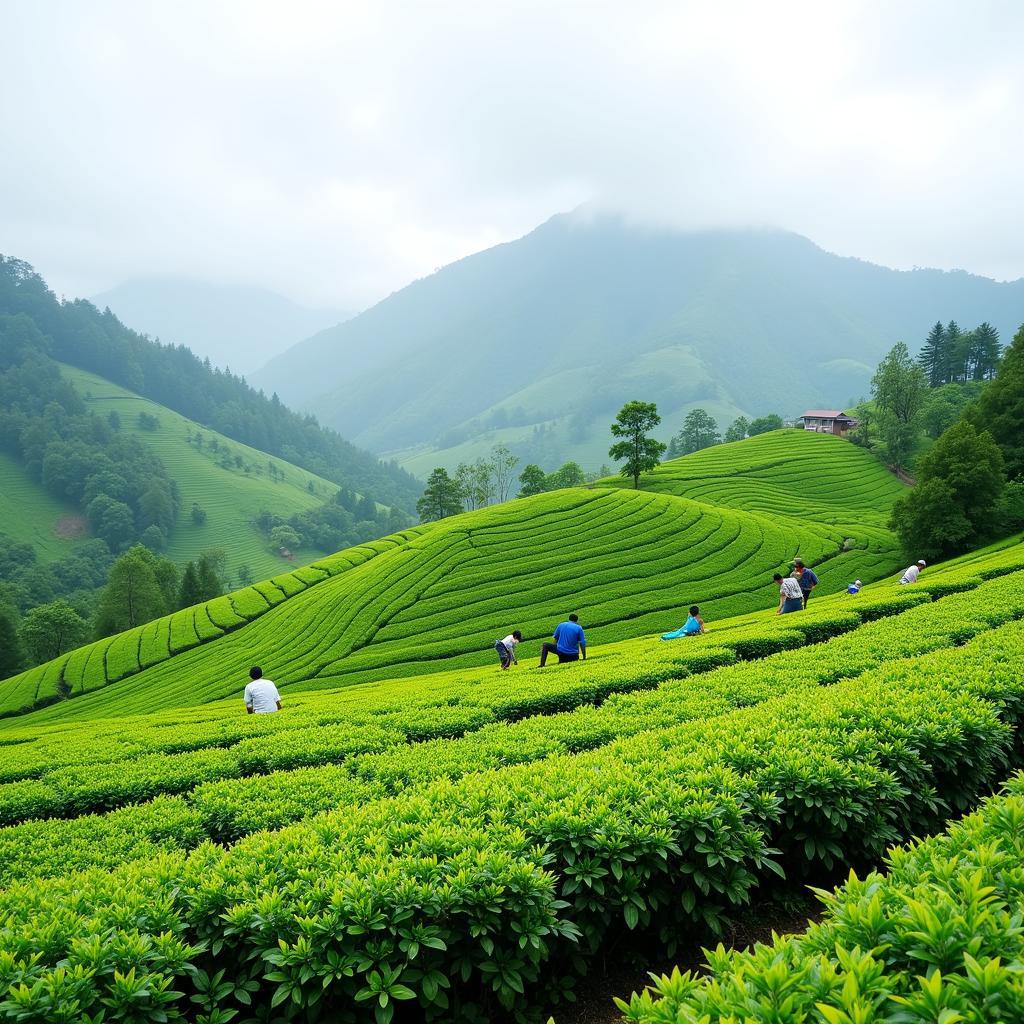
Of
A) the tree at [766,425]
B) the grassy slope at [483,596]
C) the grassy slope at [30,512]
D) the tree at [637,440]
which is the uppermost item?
the grassy slope at [30,512]

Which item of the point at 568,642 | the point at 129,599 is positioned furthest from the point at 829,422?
the point at 129,599

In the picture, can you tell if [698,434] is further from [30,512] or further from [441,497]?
[30,512]

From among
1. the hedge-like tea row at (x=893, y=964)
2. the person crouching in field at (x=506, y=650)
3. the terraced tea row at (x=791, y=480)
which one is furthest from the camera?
the terraced tea row at (x=791, y=480)

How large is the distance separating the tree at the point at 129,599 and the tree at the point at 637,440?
57.2 m

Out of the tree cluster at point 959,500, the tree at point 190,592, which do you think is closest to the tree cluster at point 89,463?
the tree at point 190,592

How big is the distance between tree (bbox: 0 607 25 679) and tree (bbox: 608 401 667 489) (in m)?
67.0

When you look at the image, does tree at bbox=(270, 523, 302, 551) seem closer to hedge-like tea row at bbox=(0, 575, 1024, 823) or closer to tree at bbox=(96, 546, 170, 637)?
tree at bbox=(96, 546, 170, 637)

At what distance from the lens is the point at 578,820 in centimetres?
559

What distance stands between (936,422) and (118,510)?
538 feet

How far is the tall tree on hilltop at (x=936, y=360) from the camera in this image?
108 m

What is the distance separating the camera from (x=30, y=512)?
14350 cm

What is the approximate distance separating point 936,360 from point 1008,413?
7618 cm

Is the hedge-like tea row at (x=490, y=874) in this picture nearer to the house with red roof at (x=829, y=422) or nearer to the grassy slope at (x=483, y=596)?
the grassy slope at (x=483, y=596)

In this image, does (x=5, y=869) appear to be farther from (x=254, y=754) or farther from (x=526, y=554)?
(x=526, y=554)
